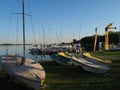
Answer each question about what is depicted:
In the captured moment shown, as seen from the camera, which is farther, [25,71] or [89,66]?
[89,66]

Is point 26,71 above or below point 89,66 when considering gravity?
above

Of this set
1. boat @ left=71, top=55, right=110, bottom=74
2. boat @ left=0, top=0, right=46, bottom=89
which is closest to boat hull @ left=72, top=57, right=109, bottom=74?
boat @ left=71, top=55, right=110, bottom=74

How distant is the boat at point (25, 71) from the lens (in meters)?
10.3

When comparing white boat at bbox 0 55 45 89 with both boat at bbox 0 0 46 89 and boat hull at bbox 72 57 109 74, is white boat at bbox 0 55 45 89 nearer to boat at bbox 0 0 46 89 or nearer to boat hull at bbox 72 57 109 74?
boat at bbox 0 0 46 89

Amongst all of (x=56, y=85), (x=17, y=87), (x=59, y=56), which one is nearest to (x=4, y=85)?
(x=17, y=87)

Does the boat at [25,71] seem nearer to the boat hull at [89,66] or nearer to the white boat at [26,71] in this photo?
the white boat at [26,71]

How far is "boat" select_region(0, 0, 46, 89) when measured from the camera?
10289 mm

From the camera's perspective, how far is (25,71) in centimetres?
1117

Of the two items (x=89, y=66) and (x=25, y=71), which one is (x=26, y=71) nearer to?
(x=25, y=71)

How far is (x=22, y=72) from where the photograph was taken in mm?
11086

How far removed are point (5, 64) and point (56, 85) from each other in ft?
11.1

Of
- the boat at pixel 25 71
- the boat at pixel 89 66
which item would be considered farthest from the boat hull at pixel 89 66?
the boat at pixel 25 71

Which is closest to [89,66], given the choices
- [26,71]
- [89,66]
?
[89,66]

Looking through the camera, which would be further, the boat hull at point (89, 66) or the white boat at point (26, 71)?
the boat hull at point (89, 66)
